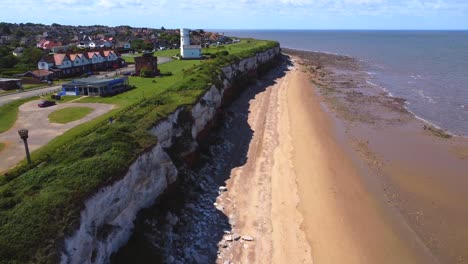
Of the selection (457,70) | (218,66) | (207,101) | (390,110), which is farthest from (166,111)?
(457,70)

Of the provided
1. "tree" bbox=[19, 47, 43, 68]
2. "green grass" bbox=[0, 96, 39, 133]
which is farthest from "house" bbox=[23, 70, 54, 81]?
"green grass" bbox=[0, 96, 39, 133]

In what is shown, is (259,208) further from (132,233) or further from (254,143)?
(254,143)

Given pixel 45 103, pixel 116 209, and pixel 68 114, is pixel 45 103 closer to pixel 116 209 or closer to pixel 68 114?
pixel 68 114

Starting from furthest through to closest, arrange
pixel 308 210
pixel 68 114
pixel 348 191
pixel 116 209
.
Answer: pixel 68 114 → pixel 348 191 → pixel 308 210 → pixel 116 209

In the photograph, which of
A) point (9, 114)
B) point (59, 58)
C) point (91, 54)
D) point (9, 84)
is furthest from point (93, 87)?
point (91, 54)

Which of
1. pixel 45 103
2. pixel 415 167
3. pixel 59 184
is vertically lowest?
pixel 415 167

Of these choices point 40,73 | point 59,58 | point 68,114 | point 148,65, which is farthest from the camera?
point 59,58
